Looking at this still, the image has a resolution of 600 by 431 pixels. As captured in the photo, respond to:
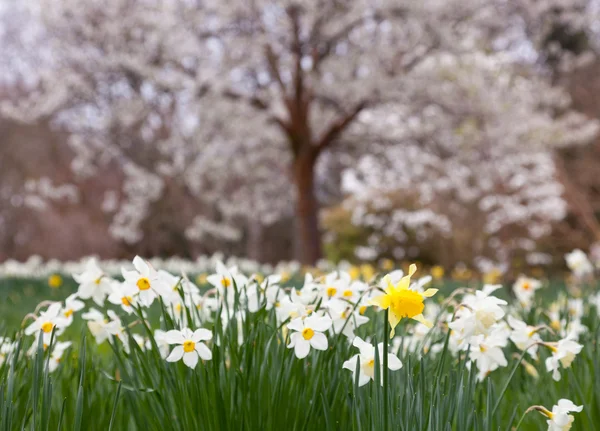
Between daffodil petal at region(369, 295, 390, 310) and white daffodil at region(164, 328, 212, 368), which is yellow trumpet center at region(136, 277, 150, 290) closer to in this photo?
A: white daffodil at region(164, 328, 212, 368)

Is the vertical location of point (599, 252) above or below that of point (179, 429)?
above

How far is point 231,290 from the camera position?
1.63m

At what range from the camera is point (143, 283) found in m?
1.41

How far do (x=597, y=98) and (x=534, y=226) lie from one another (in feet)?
10.4

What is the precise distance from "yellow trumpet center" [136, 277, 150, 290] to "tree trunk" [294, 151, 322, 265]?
26.6 feet

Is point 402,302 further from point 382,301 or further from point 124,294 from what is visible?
point 124,294

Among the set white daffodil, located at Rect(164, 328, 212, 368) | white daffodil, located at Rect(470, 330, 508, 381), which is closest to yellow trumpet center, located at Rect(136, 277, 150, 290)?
white daffodil, located at Rect(164, 328, 212, 368)

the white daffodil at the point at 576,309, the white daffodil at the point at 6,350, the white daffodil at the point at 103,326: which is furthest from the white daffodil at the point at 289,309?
the white daffodil at the point at 576,309

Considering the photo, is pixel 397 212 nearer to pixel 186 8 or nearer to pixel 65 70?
pixel 186 8

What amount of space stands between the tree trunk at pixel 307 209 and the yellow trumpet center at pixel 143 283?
26.6 feet

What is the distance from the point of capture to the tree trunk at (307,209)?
9578 mm

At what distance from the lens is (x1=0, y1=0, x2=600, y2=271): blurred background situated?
29.0 feet

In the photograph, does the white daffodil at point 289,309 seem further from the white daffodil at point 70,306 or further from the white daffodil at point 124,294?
the white daffodil at point 70,306

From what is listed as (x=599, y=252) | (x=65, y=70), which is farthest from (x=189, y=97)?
(x=599, y=252)
